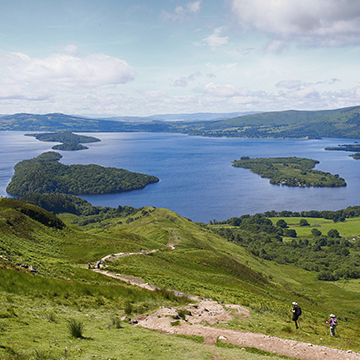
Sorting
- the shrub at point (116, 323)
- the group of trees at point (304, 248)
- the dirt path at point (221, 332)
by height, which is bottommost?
the group of trees at point (304, 248)

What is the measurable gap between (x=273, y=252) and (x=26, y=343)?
6141 inches

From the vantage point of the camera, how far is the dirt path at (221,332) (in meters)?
18.9

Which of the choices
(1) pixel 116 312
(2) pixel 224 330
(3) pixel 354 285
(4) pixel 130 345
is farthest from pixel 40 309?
(3) pixel 354 285

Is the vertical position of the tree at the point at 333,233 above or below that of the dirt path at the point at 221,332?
below

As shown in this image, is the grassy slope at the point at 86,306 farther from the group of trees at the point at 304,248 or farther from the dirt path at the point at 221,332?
the group of trees at the point at 304,248

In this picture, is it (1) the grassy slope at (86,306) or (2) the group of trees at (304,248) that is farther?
(2) the group of trees at (304,248)

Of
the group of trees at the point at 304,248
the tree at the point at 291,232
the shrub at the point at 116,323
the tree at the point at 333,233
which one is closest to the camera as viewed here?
the shrub at the point at 116,323

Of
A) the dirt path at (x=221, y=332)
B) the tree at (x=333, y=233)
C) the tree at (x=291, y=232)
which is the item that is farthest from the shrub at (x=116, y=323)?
the tree at (x=333, y=233)

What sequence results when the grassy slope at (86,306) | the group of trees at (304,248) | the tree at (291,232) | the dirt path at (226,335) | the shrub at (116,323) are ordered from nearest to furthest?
the grassy slope at (86,306), the dirt path at (226,335), the shrub at (116,323), the group of trees at (304,248), the tree at (291,232)

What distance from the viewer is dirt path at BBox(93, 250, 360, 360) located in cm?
1888

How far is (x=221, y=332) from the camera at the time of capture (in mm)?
21656

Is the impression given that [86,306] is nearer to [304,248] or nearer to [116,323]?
[116,323]

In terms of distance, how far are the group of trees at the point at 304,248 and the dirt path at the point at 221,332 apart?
110505 mm

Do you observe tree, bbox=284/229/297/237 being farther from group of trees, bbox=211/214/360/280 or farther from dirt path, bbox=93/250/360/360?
dirt path, bbox=93/250/360/360
